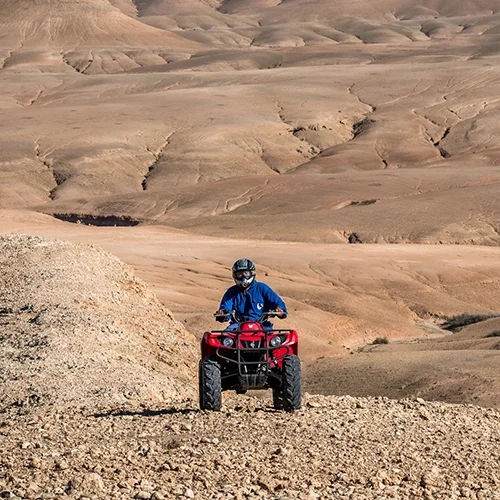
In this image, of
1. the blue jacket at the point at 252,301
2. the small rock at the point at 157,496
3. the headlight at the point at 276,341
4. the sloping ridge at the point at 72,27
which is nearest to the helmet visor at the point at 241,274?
the blue jacket at the point at 252,301

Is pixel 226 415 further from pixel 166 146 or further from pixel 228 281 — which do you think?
pixel 166 146

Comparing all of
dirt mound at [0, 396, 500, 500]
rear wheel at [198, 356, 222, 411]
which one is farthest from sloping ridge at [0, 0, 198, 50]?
dirt mound at [0, 396, 500, 500]

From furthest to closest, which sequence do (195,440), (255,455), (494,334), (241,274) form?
(494,334)
(241,274)
(195,440)
(255,455)

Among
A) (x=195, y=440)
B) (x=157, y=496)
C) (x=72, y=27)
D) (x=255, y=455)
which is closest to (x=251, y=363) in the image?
(x=195, y=440)

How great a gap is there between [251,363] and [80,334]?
5.77 m

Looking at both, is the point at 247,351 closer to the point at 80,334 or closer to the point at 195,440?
the point at 195,440

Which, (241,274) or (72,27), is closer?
(241,274)

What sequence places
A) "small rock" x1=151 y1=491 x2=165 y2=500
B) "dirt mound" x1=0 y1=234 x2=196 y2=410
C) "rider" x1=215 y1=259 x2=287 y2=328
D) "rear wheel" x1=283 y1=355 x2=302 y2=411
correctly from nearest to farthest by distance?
"small rock" x1=151 y1=491 x2=165 y2=500 < "rear wheel" x1=283 y1=355 x2=302 y2=411 < "rider" x1=215 y1=259 x2=287 y2=328 < "dirt mound" x1=0 y1=234 x2=196 y2=410

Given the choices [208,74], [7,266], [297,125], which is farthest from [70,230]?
[208,74]

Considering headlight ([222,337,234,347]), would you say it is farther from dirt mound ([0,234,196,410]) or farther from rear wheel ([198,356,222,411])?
dirt mound ([0,234,196,410])

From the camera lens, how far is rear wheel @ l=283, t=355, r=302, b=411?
32.4 feet

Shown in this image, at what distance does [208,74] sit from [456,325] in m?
90.7

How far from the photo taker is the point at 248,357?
397 inches

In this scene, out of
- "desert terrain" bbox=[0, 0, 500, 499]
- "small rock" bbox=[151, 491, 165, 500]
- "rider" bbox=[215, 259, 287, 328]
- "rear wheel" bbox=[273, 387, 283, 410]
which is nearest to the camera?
"small rock" bbox=[151, 491, 165, 500]
